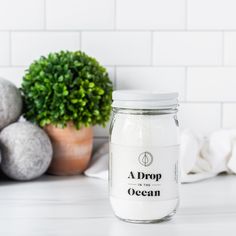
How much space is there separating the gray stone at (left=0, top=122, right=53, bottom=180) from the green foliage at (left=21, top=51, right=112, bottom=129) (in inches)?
2.2

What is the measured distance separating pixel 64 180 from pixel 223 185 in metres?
0.35

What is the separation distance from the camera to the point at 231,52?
1.40m

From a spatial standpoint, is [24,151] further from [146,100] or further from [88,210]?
[146,100]

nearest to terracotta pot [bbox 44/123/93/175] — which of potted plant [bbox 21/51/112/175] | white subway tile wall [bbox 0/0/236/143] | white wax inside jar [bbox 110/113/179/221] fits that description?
potted plant [bbox 21/51/112/175]

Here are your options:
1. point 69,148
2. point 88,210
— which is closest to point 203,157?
point 69,148

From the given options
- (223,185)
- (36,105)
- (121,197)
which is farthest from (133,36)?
(121,197)

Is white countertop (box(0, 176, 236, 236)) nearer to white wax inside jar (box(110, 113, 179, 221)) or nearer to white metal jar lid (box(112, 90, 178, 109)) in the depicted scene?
white wax inside jar (box(110, 113, 179, 221))

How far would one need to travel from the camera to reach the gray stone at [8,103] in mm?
1200

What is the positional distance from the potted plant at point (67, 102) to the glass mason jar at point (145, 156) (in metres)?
0.34

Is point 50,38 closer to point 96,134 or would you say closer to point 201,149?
point 96,134

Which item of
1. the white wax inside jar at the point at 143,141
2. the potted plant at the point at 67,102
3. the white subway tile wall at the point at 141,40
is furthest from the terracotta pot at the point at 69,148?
the white wax inside jar at the point at 143,141

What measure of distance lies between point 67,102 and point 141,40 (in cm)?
31

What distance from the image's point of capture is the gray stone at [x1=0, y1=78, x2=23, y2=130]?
1.20 metres

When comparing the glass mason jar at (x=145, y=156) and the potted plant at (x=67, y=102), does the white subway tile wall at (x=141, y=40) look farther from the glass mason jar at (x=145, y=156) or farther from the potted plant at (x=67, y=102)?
the glass mason jar at (x=145, y=156)
